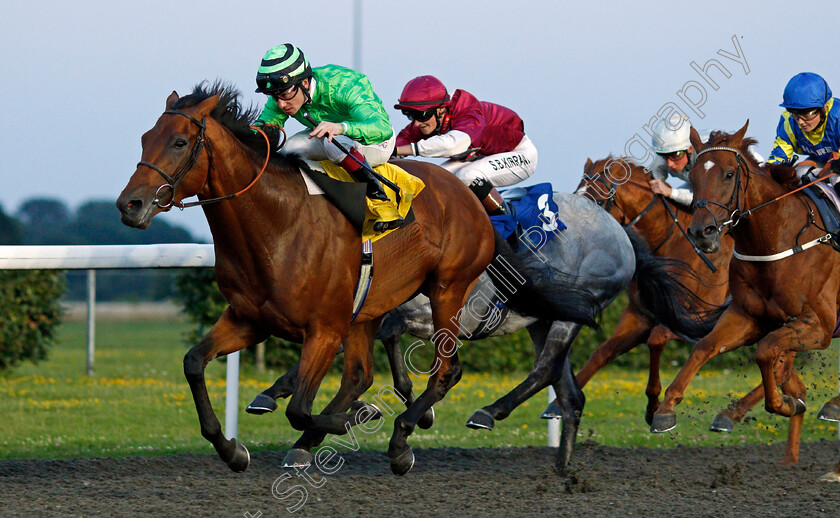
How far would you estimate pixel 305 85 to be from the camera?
406 cm

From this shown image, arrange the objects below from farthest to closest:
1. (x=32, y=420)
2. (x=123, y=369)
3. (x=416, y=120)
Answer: (x=123, y=369) → (x=32, y=420) → (x=416, y=120)

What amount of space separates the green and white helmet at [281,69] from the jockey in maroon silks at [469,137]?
1087mm

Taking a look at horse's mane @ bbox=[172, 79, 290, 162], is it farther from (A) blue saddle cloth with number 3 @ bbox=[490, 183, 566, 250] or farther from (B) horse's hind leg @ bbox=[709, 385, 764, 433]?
(B) horse's hind leg @ bbox=[709, 385, 764, 433]

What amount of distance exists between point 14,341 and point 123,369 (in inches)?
81.9

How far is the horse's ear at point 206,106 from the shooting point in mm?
3660

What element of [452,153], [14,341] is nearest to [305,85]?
[452,153]

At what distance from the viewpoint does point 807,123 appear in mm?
5016

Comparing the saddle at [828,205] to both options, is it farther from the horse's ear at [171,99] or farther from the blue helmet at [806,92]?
the horse's ear at [171,99]

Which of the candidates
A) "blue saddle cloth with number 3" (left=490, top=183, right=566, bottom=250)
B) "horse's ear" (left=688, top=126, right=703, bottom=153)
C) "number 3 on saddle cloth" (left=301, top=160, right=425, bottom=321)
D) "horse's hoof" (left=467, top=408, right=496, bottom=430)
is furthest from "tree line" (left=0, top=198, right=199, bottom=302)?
"horse's ear" (left=688, top=126, right=703, bottom=153)

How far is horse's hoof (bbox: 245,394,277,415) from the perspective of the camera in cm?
451

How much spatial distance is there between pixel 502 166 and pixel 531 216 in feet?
1.08

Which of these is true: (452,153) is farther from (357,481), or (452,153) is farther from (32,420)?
(32,420)

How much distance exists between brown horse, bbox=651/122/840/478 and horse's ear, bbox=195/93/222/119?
7.47 feet

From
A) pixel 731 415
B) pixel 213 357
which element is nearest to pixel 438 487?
pixel 213 357
